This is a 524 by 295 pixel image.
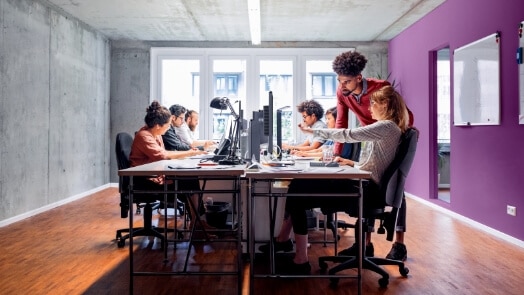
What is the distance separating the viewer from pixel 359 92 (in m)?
3.62

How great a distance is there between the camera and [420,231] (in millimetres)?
4816

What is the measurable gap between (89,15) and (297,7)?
311 centimetres

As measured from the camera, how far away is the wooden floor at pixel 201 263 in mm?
2957

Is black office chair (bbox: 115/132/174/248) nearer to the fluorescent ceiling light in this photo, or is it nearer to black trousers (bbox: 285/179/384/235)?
black trousers (bbox: 285/179/384/235)

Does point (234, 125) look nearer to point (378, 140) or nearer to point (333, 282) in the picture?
point (378, 140)

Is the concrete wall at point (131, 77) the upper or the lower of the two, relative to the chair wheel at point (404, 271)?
upper

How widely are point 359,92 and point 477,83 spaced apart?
7.06 feet

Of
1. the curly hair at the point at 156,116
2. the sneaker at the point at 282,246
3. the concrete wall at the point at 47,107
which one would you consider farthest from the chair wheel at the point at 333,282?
the concrete wall at the point at 47,107

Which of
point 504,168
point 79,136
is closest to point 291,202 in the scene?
point 504,168

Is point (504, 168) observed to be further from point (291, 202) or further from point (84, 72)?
point (84, 72)

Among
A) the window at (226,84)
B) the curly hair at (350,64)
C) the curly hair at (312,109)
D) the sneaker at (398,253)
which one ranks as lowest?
the sneaker at (398,253)

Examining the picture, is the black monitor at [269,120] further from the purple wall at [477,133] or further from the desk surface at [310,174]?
the purple wall at [477,133]

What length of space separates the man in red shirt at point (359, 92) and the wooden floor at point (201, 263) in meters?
0.21

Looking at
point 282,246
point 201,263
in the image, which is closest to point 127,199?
point 201,263
